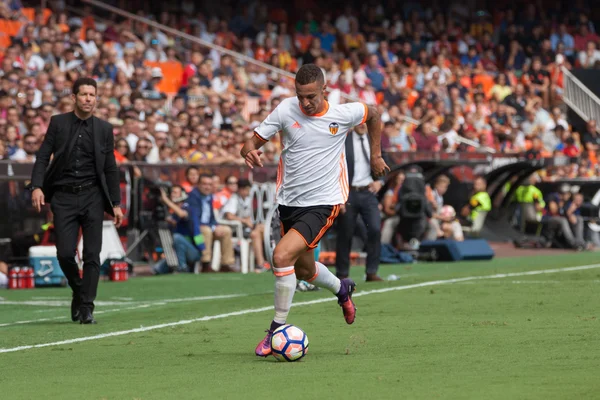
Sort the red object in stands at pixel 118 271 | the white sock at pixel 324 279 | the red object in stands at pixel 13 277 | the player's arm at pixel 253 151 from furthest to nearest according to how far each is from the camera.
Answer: the red object in stands at pixel 118 271 < the red object in stands at pixel 13 277 < the white sock at pixel 324 279 < the player's arm at pixel 253 151

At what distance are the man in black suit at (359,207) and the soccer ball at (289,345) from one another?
6.51m

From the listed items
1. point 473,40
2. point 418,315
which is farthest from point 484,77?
point 418,315

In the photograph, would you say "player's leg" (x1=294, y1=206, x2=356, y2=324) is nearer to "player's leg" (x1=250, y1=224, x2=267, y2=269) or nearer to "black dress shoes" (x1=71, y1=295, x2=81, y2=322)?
"black dress shoes" (x1=71, y1=295, x2=81, y2=322)

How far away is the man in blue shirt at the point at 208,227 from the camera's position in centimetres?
1886

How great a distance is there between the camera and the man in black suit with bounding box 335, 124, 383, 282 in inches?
573

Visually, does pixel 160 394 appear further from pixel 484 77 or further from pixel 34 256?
pixel 484 77

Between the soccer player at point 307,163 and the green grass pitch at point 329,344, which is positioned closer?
the green grass pitch at point 329,344

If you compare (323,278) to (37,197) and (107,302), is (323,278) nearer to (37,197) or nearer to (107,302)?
(37,197)

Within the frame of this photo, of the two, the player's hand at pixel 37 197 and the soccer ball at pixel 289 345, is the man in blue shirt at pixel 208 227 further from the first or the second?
the soccer ball at pixel 289 345

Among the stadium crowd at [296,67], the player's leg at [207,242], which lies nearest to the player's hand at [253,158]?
the player's leg at [207,242]

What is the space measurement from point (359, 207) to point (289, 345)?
7132mm

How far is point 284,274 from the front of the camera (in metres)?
8.28

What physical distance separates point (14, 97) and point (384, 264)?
7038 mm

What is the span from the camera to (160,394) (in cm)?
646
